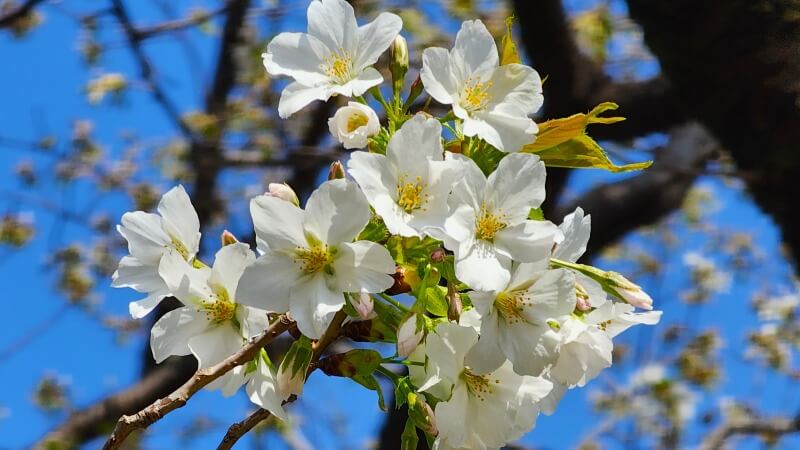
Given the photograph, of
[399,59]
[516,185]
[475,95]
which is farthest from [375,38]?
[516,185]

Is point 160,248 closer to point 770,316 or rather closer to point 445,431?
point 445,431

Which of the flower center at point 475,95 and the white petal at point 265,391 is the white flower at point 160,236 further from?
the flower center at point 475,95

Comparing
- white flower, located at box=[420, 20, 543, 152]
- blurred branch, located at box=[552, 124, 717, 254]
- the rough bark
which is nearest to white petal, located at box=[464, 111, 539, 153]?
white flower, located at box=[420, 20, 543, 152]

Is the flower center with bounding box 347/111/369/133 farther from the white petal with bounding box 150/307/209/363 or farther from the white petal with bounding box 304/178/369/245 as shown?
the white petal with bounding box 150/307/209/363

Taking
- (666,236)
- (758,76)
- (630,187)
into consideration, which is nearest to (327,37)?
(758,76)

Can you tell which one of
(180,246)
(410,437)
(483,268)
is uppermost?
(483,268)

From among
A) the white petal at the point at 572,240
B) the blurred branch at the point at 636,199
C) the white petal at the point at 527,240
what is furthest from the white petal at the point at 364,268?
the blurred branch at the point at 636,199

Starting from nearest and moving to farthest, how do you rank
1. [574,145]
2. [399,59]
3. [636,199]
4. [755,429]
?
[574,145], [399,59], [755,429], [636,199]

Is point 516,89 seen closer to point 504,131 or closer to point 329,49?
point 504,131
